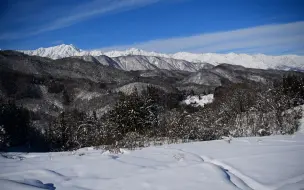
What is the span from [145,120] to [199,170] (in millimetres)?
21326

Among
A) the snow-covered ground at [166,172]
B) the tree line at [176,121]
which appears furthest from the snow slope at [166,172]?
the tree line at [176,121]

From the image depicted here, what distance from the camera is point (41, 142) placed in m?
56.2

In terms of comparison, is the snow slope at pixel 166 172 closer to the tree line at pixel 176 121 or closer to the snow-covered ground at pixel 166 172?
the snow-covered ground at pixel 166 172

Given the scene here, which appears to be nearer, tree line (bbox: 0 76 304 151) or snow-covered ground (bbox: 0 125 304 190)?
snow-covered ground (bbox: 0 125 304 190)

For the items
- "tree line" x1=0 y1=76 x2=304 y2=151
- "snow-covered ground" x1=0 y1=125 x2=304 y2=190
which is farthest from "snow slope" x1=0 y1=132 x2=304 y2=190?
"tree line" x1=0 y1=76 x2=304 y2=151

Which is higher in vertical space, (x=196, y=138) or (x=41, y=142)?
(x=196, y=138)

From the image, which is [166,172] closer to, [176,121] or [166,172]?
[166,172]

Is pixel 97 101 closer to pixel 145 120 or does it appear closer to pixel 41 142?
pixel 41 142

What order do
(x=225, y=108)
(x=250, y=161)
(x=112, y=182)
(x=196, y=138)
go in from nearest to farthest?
(x=112, y=182) → (x=250, y=161) → (x=196, y=138) → (x=225, y=108)

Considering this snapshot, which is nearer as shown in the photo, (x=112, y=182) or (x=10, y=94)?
(x=112, y=182)

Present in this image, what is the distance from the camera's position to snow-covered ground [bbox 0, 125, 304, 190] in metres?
4.75

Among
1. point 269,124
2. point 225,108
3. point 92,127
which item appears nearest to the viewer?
point 269,124

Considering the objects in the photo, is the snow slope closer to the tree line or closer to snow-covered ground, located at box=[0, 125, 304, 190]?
snow-covered ground, located at box=[0, 125, 304, 190]

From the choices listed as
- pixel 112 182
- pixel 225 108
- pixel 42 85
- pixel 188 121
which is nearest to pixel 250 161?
pixel 112 182
